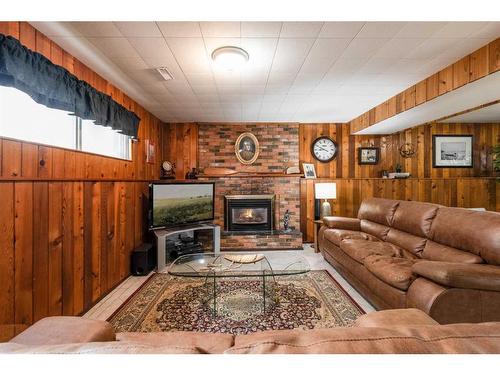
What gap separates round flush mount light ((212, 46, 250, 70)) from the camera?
2082mm

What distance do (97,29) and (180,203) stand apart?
2.53m

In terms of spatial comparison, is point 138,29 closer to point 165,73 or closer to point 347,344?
point 165,73

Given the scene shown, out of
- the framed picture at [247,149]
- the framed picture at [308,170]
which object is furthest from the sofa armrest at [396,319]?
the framed picture at [247,149]

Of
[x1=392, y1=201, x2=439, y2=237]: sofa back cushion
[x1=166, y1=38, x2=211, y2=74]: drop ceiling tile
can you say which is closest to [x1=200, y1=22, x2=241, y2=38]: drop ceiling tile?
[x1=166, y1=38, x2=211, y2=74]: drop ceiling tile

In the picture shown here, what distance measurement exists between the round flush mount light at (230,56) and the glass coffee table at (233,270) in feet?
6.40

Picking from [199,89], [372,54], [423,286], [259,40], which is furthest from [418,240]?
[199,89]

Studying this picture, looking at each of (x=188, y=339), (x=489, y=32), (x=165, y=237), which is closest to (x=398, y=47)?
(x=489, y=32)

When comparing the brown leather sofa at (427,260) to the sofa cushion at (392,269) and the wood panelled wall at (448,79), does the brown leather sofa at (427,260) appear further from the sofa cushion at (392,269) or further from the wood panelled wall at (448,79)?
the wood panelled wall at (448,79)

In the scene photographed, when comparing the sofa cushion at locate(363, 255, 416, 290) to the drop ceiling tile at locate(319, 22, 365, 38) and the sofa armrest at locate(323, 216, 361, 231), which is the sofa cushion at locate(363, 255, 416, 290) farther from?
the drop ceiling tile at locate(319, 22, 365, 38)

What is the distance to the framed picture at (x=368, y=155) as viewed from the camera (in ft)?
16.6

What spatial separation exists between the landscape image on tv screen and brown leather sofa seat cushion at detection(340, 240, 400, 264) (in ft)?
7.80

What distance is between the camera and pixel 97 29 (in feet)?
5.90

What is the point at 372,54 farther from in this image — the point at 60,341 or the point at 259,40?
the point at 60,341
